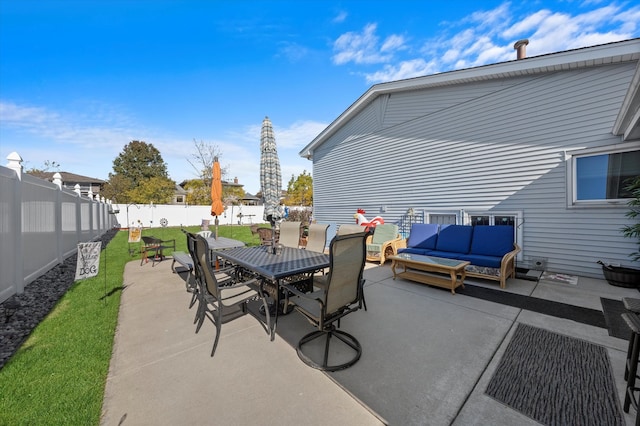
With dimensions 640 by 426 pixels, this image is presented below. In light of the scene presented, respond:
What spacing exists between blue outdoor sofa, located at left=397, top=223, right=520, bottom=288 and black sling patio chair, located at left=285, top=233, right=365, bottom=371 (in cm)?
365

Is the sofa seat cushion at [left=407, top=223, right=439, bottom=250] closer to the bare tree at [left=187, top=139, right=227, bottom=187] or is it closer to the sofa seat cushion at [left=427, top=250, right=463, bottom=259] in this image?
the sofa seat cushion at [left=427, top=250, right=463, bottom=259]

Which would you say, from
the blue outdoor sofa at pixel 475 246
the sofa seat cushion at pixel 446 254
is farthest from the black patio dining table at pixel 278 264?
the blue outdoor sofa at pixel 475 246

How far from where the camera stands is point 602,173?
206 inches

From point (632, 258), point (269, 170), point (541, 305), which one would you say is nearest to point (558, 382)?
point (541, 305)

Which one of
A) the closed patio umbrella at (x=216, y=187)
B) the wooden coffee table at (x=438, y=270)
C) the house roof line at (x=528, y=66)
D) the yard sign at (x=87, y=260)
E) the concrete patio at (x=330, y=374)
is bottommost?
the concrete patio at (x=330, y=374)

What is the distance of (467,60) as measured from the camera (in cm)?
813

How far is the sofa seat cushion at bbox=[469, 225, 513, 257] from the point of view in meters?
5.34

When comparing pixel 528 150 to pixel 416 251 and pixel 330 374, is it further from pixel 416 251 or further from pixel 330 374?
pixel 330 374

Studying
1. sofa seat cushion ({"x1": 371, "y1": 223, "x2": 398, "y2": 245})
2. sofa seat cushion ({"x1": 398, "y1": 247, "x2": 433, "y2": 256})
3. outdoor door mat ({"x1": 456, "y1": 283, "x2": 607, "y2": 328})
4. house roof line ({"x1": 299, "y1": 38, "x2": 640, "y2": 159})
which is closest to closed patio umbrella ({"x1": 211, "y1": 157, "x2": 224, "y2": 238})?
sofa seat cushion ({"x1": 371, "y1": 223, "x2": 398, "y2": 245})

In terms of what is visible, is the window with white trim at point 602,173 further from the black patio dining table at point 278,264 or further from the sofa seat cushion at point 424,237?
the black patio dining table at point 278,264

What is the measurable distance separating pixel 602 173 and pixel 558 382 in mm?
5576

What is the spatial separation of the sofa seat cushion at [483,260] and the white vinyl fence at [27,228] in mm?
8080

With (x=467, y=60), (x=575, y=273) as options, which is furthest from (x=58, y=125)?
(x=575, y=273)

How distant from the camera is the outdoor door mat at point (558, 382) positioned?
5.84 feet
